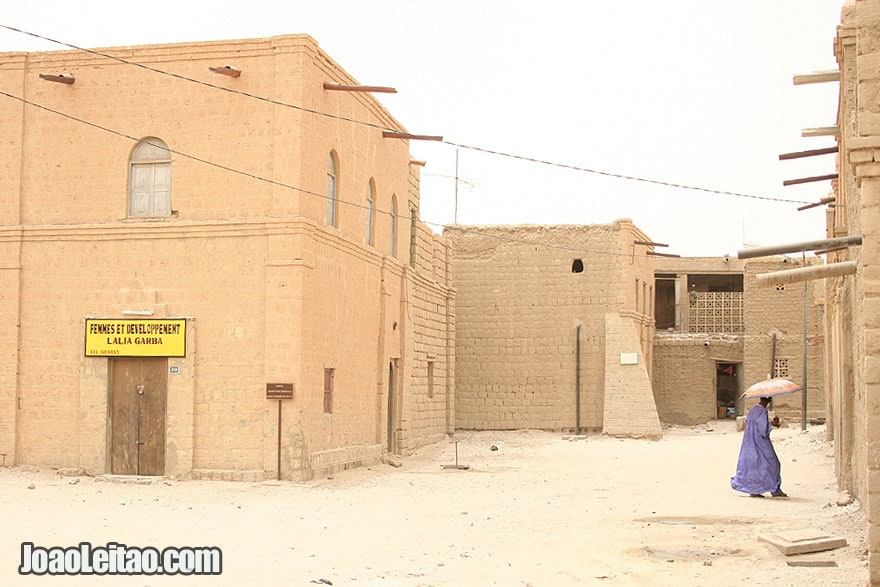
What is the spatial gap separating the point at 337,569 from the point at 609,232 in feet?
65.4

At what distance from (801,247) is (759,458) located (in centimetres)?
678

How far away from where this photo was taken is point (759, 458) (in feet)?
45.8

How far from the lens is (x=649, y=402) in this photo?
26750mm

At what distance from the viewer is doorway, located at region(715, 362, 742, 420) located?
115 ft

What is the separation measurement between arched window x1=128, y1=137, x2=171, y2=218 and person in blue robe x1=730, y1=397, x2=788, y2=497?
894cm

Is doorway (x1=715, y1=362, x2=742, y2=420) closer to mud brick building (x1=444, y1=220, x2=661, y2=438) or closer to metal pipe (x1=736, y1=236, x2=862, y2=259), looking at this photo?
mud brick building (x1=444, y1=220, x2=661, y2=438)

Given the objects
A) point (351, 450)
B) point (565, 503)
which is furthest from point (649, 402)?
point (565, 503)

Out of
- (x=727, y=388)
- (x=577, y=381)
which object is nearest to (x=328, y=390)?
(x=577, y=381)

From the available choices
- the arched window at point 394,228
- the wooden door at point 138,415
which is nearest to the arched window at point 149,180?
the wooden door at point 138,415

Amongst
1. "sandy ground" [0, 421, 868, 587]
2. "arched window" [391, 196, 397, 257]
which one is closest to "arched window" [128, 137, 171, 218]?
"sandy ground" [0, 421, 868, 587]

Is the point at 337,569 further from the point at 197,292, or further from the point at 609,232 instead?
the point at 609,232

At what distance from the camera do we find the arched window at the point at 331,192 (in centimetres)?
1673

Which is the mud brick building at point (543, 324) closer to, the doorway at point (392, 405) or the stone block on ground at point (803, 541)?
the doorway at point (392, 405)

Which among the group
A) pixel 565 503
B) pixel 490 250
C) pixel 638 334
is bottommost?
pixel 565 503
